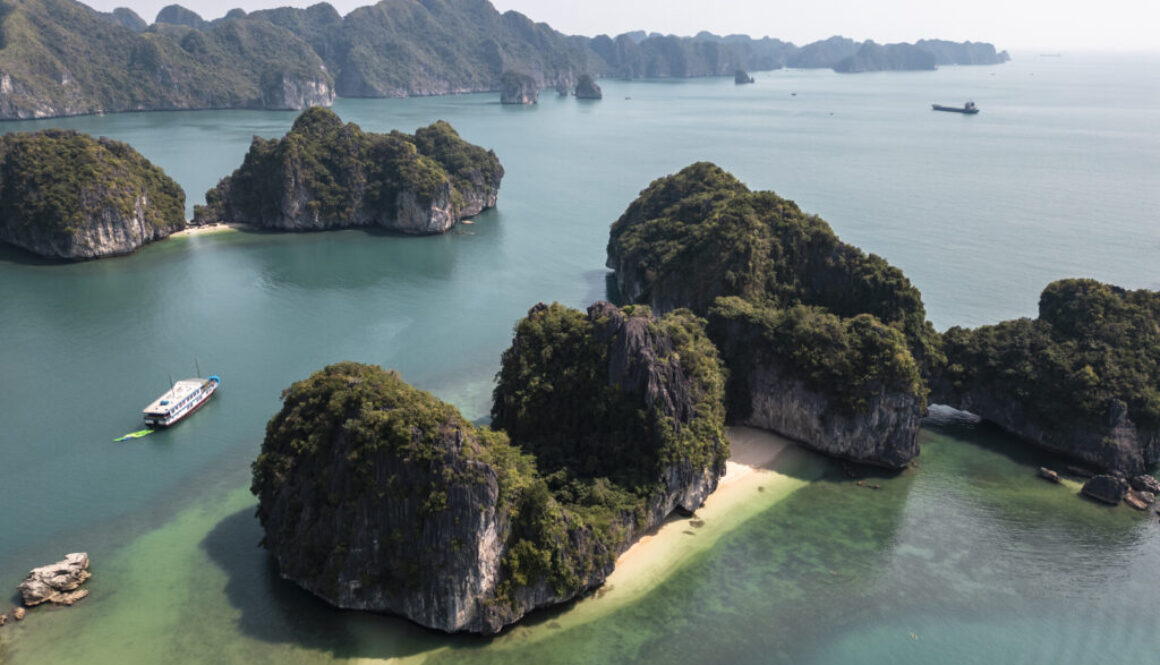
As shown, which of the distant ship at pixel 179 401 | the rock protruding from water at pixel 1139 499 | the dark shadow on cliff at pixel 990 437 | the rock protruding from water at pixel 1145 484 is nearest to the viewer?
the rock protruding from water at pixel 1139 499

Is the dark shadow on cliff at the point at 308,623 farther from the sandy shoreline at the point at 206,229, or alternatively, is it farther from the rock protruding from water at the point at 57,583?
the sandy shoreline at the point at 206,229

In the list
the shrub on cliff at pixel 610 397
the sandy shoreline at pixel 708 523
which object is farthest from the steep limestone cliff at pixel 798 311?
the shrub on cliff at pixel 610 397

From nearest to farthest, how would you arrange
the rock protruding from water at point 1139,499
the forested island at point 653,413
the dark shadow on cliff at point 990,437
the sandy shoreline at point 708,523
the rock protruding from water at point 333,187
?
the forested island at point 653,413 < the sandy shoreline at point 708,523 < the rock protruding from water at point 1139,499 < the dark shadow on cliff at point 990,437 < the rock protruding from water at point 333,187

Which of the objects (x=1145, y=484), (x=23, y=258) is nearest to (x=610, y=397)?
(x=1145, y=484)

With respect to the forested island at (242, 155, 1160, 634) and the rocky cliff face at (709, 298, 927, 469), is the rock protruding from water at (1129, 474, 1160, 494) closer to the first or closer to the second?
the forested island at (242, 155, 1160, 634)

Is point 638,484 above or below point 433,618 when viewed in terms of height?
above

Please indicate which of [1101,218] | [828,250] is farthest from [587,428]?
[1101,218]

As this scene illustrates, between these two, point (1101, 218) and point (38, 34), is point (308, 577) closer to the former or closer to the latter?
point (1101, 218)

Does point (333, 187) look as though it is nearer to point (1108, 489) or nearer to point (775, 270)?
point (775, 270)
